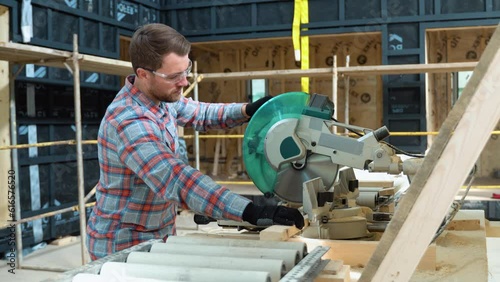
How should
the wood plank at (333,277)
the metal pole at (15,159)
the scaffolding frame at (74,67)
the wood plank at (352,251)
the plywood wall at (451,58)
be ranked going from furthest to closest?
the plywood wall at (451,58) < the metal pole at (15,159) < the scaffolding frame at (74,67) < the wood plank at (352,251) < the wood plank at (333,277)

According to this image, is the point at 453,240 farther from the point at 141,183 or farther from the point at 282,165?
the point at 141,183

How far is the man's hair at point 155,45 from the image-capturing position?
1.99 meters

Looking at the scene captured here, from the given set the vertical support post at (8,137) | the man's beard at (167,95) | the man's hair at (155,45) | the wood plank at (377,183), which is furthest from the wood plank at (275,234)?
the vertical support post at (8,137)

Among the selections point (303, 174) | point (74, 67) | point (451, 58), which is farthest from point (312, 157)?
point (451, 58)

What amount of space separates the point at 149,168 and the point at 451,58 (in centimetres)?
866

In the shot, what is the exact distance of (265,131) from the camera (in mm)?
2273

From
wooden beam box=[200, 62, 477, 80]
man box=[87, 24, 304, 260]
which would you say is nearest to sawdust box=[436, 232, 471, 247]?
man box=[87, 24, 304, 260]

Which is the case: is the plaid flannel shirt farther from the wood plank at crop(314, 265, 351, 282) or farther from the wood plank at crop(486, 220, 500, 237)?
the wood plank at crop(486, 220, 500, 237)

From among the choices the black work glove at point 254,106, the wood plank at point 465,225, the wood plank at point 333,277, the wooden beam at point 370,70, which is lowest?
the wood plank at point 465,225

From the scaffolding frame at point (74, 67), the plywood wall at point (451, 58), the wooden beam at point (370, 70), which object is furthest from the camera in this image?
the plywood wall at point (451, 58)

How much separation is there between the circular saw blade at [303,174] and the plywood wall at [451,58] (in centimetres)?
750

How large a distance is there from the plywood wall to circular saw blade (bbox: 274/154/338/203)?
7.50 metres

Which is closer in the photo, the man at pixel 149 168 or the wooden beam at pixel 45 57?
the man at pixel 149 168

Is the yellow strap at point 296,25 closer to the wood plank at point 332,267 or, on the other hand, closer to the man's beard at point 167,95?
the man's beard at point 167,95
